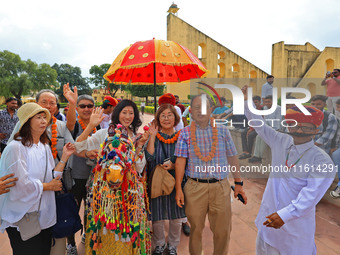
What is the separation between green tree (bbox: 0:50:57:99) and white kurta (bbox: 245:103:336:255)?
1518 inches

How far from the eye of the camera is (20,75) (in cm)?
3294

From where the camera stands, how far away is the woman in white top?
5.99 ft

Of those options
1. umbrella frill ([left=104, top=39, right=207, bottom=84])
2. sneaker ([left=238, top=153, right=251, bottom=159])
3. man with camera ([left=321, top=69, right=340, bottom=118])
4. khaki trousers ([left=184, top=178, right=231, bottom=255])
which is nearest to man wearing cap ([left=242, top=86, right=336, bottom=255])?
khaki trousers ([left=184, top=178, right=231, bottom=255])

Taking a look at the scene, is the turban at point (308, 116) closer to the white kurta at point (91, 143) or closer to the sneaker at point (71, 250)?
the white kurta at point (91, 143)

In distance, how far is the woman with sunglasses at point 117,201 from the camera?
Answer: 202 centimetres

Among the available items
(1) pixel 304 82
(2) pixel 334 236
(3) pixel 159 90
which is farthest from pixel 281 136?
(3) pixel 159 90

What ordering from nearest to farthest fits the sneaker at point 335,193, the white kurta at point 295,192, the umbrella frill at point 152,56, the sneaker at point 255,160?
the white kurta at point 295,192 < the umbrella frill at point 152,56 < the sneaker at point 335,193 < the sneaker at point 255,160

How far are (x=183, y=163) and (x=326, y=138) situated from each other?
130 inches

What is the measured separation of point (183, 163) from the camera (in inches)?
95.8

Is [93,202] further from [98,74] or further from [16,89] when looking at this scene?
[98,74]

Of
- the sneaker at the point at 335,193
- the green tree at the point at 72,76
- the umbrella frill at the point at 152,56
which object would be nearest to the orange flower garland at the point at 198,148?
the umbrella frill at the point at 152,56

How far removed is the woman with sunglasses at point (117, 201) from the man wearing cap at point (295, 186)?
4.05 ft

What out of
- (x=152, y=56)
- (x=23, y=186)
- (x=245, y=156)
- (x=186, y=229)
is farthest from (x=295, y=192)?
(x=245, y=156)

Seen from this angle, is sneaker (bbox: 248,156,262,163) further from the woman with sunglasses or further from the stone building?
the stone building
